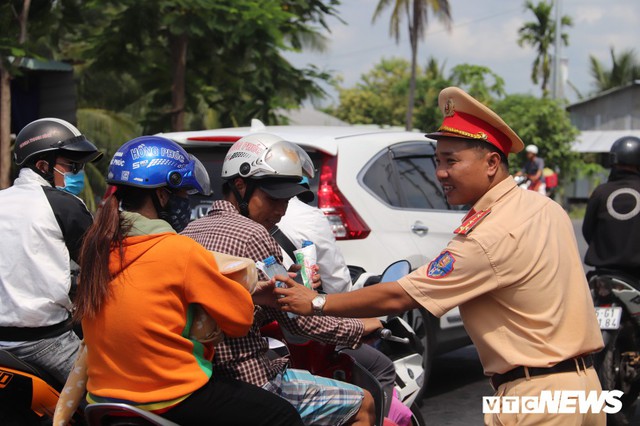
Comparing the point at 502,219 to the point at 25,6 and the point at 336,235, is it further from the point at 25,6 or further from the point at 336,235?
the point at 25,6

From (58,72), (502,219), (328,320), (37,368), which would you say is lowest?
(37,368)

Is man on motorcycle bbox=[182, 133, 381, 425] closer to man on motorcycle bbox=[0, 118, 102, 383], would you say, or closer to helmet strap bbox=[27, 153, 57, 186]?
man on motorcycle bbox=[0, 118, 102, 383]

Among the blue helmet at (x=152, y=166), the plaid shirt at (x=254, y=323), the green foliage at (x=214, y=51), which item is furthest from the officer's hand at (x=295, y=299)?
the green foliage at (x=214, y=51)

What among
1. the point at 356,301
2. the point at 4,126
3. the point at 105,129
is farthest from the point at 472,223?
the point at 105,129

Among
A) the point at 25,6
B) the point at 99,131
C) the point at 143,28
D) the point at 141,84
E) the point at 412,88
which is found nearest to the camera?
the point at 25,6

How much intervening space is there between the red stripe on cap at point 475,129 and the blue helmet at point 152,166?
3.05ft

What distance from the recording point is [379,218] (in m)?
6.06

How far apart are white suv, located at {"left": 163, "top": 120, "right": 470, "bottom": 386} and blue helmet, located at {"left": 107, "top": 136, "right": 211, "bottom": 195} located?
8.09 feet

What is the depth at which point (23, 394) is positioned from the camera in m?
3.62

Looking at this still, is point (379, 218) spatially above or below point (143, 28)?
below

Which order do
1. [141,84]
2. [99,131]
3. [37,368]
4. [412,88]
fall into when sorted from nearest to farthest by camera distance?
1. [37,368]
2. [141,84]
3. [99,131]
4. [412,88]

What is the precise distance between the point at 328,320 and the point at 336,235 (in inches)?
98.9

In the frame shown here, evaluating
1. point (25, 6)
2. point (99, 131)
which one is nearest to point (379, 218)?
point (25, 6)

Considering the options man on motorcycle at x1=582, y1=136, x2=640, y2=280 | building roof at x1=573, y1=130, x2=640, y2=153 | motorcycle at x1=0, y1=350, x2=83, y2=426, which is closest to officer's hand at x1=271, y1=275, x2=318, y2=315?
A: motorcycle at x1=0, y1=350, x2=83, y2=426
